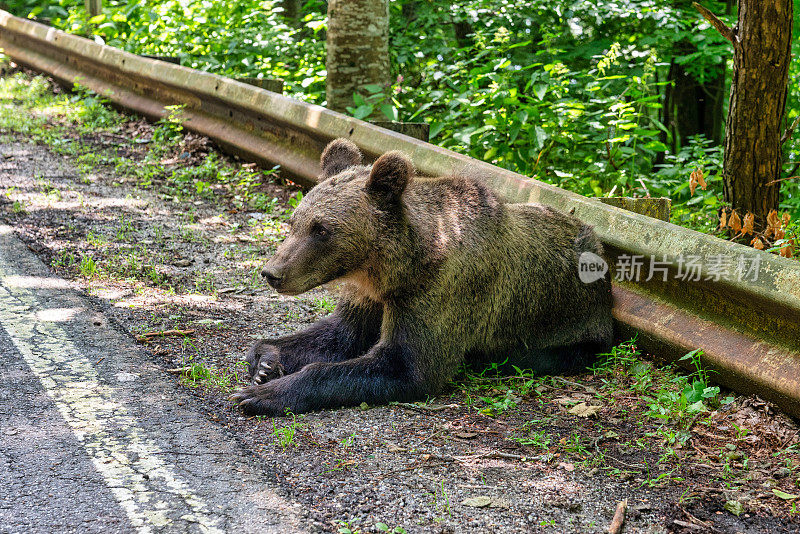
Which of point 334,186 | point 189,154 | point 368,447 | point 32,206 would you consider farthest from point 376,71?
point 368,447

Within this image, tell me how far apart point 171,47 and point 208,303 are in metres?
6.63

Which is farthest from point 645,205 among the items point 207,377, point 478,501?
point 207,377

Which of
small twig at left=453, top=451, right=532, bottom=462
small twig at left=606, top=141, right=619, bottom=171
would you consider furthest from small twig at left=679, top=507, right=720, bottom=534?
small twig at left=606, top=141, right=619, bottom=171

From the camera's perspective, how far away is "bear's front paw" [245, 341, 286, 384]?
14.8ft

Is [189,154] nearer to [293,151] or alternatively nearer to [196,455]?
[293,151]

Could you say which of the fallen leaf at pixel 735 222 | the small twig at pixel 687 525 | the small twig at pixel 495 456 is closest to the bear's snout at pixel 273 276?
the small twig at pixel 495 456

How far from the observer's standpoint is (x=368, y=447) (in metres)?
3.80

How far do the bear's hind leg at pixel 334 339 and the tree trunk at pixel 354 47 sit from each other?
4.01 meters

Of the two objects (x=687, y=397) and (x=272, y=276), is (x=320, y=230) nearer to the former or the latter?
(x=272, y=276)

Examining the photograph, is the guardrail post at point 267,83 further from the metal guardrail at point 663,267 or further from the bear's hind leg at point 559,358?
the bear's hind leg at point 559,358

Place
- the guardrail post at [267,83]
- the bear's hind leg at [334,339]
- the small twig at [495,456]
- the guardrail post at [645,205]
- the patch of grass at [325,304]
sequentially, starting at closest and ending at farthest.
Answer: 1. the small twig at [495,456]
2. the bear's hind leg at [334,339]
3. the guardrail post at [645,205]
4. the patch of grass at [325,304]
5. the guardrail post at [267,83]

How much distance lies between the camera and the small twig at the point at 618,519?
10.4 feet

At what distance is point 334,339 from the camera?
16.1 ft

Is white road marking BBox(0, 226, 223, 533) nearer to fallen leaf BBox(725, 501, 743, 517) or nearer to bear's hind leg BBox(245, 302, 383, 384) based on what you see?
bear's hind leg BBox(245, 302, 383, 384)
